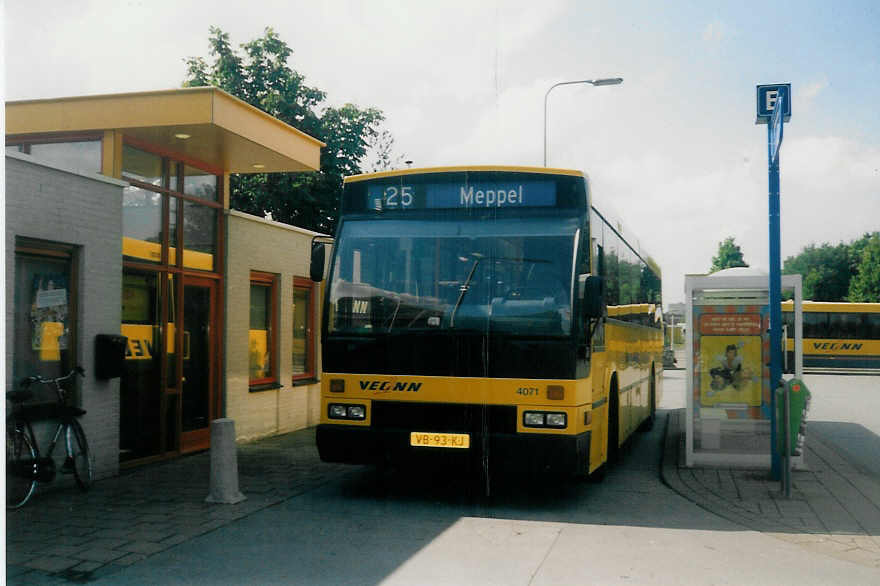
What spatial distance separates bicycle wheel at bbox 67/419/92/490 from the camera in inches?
340

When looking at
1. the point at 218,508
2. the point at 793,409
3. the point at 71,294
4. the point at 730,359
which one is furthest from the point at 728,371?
the point at 71,294

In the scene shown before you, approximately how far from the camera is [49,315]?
8906 mm

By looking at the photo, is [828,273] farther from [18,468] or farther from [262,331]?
[18,468]

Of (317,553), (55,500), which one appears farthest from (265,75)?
(317,553)

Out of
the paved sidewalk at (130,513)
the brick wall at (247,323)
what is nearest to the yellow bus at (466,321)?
the paved sidewalk at (130,513)

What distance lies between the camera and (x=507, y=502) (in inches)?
332

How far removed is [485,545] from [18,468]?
4.35 m

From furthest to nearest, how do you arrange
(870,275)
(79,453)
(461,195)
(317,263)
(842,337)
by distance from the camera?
(870,275) → (842,337) → (79,453) → (317,263) → (461,195)

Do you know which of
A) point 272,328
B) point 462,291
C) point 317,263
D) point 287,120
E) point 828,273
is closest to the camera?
point 462,291

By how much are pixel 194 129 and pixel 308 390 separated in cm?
590

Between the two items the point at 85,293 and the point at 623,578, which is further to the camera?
the point at 85,293

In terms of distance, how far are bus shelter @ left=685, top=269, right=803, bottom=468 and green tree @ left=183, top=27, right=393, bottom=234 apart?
1119cm

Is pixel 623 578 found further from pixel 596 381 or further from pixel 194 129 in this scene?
pixel 194 129

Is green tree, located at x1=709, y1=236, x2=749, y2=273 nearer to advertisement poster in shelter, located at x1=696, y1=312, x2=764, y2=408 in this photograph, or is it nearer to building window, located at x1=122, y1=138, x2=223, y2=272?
advertisement poster in shelter, located at x1=696, y1=312, x2=764, y2=408
